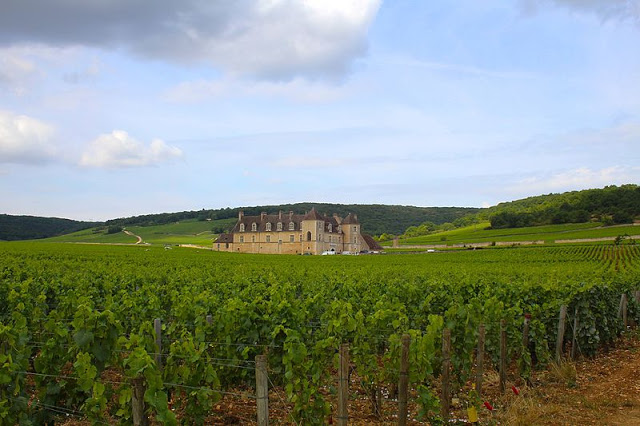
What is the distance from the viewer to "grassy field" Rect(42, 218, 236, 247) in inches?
5217

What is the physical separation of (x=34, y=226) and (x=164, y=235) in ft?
168

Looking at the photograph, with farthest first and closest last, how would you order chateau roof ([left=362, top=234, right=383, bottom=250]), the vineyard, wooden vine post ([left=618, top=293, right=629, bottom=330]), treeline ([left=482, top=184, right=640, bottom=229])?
chateau roof ([left=362, top=234, right=383, bottom=250]) → treeline ([left=482, top=184, right=640, bottom=229]) → wooden vine post ([left=618, top=293, right=629, bottom=330]) → the vineyard

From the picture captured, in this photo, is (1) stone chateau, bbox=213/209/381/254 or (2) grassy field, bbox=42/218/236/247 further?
(2) grassy field, bbox=42/218/236/247

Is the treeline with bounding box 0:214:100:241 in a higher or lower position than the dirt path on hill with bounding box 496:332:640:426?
higher

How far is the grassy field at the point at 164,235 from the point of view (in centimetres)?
13250

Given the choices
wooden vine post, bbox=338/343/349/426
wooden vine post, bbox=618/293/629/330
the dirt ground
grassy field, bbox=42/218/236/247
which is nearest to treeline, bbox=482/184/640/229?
grassy field, bbox=42/218/236/247

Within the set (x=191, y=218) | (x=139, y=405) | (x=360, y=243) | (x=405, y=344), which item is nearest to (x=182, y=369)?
(x=139, y=405)

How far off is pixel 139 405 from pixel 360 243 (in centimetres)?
10862

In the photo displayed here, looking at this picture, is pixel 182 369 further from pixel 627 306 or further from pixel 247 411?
pixel 627 306

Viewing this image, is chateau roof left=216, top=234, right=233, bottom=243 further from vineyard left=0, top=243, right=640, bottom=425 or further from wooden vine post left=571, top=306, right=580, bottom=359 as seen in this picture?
wooden vine post left=571, top=306, right=580, bottom=359

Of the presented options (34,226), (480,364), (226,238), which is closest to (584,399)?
(480,364)

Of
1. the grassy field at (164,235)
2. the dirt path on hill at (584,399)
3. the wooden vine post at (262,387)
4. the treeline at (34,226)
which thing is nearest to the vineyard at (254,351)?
the wooden vine post at (262,387)

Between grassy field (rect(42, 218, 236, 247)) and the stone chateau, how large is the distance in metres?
15.8

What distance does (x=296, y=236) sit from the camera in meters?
109
